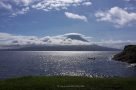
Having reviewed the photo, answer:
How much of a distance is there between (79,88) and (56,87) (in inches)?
126

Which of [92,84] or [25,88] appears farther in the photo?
[92,84]

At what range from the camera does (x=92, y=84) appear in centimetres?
3728

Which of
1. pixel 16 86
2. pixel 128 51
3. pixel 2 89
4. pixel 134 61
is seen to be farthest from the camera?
pixel 128 51

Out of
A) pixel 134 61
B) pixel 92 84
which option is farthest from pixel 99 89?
pixel 134 61

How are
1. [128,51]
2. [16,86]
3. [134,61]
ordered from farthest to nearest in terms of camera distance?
[128,51] → [134,61] → [16,86]

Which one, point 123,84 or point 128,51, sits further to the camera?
point 128,51

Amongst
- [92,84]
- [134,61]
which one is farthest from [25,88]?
[134,61]

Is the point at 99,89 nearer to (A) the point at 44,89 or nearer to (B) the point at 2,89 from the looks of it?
(A) the point at 44,89

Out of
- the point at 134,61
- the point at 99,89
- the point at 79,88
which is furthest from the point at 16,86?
the point at 134,61

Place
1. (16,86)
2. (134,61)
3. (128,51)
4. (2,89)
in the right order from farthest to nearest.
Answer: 1. (128,51)
2. (134,61)
3. (16,86)
4. (2,89)

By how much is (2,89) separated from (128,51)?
6849 inches

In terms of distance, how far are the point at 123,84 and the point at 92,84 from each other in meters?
4.65

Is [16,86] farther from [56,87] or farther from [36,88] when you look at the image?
[56,87]

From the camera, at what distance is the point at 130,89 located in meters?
33.8
